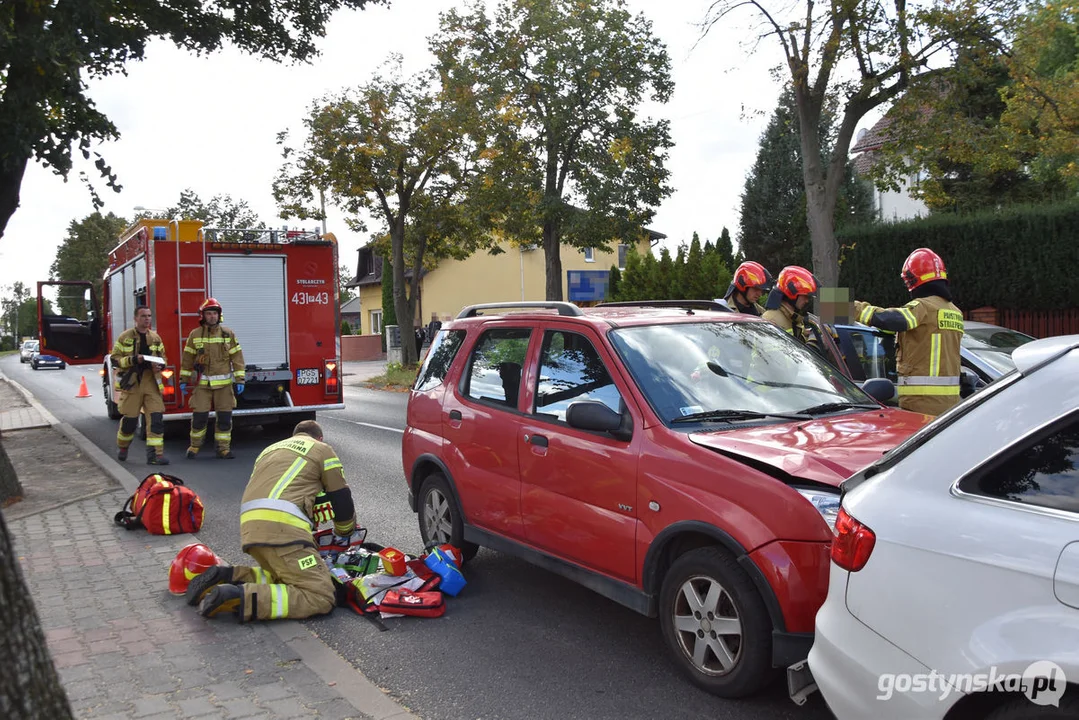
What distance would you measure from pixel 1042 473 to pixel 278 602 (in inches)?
159

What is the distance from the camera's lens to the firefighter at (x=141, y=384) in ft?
36.4

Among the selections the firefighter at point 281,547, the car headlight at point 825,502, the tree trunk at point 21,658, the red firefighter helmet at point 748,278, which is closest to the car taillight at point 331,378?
the red firefighter helmet at point 748,278

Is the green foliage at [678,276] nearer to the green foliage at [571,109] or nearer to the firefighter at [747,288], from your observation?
the green foliage at [571,109]

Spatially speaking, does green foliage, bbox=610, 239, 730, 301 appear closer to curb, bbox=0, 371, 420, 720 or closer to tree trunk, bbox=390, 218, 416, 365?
tree trunk, bbox=390, 218, 416, 365

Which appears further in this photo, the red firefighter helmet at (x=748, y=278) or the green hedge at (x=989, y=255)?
the green hedge at (x=989, y=255)

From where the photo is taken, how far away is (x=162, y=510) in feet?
23.1

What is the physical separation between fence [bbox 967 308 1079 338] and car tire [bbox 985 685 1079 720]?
16.3 metres

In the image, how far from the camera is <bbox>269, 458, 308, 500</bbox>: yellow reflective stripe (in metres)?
5.21

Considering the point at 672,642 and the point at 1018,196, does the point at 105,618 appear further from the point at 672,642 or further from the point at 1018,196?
the point at 1018,196

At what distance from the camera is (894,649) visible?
8.25ft

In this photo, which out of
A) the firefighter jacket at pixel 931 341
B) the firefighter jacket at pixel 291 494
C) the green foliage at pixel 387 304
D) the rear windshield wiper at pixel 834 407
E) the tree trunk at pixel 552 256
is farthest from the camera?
the green foliage at pixel 387 304

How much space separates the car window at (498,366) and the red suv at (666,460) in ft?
0.05

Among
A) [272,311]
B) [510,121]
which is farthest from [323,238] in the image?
[510,121]

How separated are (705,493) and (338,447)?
30.6 ft
